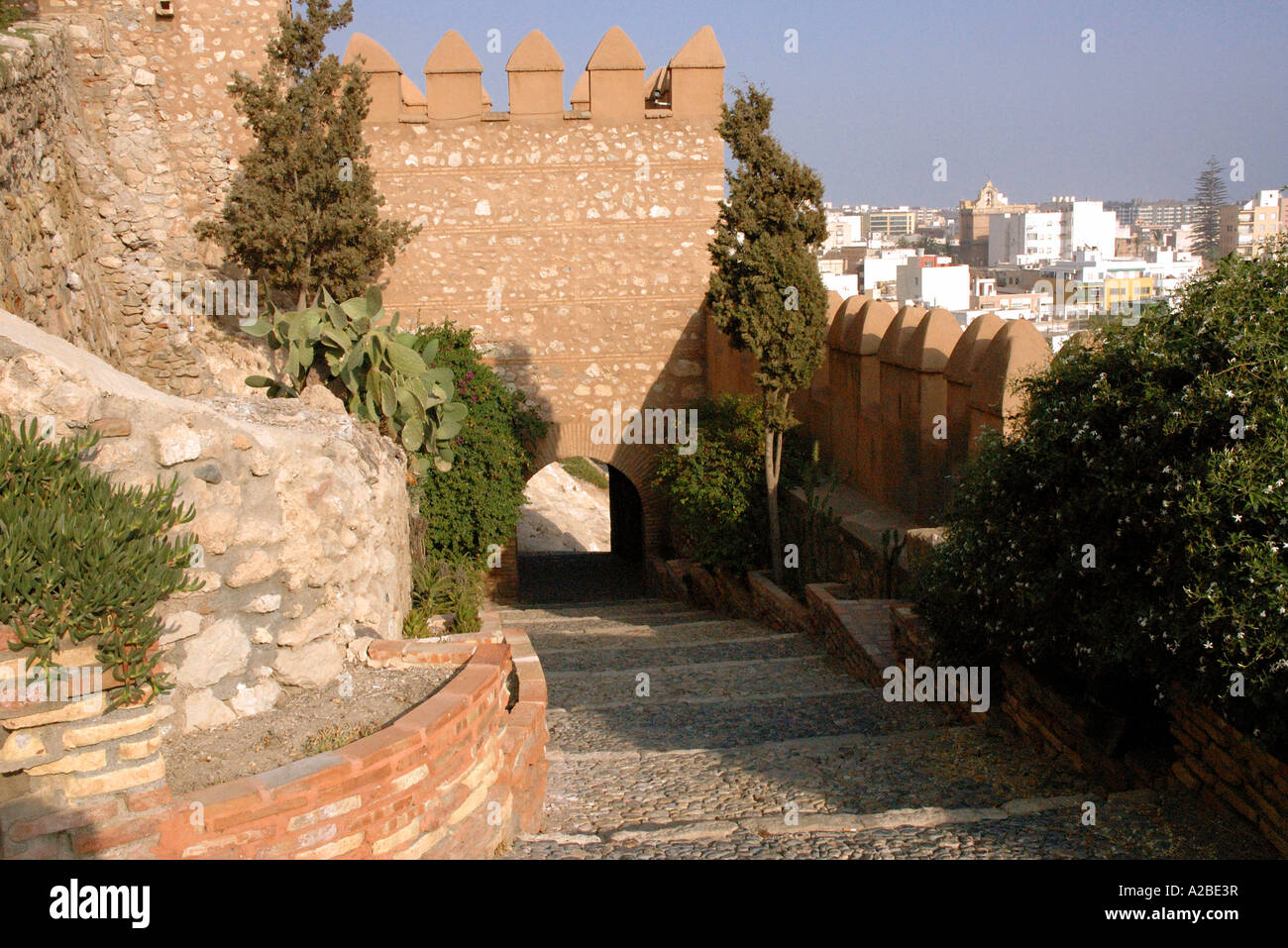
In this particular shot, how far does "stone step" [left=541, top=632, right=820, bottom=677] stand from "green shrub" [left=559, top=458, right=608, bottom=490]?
20.0 metres

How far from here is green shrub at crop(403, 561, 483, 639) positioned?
6.58 metres

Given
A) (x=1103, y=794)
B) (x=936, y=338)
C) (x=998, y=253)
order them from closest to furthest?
(x=1103, y=794) < (x=936, y=338) < (x=998, y=253)

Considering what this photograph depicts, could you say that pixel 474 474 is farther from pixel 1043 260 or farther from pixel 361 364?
pixel 1043 260

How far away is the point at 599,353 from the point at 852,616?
5.65 metres

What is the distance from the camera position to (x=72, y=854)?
2.83 metres

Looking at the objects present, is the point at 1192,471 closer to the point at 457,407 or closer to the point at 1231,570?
the point at 1231,570

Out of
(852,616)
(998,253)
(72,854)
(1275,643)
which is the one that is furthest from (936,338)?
(998,253)

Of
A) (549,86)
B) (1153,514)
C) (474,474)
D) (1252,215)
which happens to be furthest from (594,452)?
(1252,215)

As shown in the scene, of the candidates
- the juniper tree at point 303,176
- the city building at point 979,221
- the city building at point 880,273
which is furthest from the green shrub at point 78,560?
the city building at point 979,221

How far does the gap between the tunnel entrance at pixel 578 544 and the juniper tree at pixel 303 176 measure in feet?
15.7

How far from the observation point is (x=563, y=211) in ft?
39.5

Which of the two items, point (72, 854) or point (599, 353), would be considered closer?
point (72, 854)

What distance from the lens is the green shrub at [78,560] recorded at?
2.84 meters

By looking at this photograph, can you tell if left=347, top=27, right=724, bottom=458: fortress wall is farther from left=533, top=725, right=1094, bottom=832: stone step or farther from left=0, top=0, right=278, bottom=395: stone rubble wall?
left=533, top=725, right=1094, bottom=832: stone step
